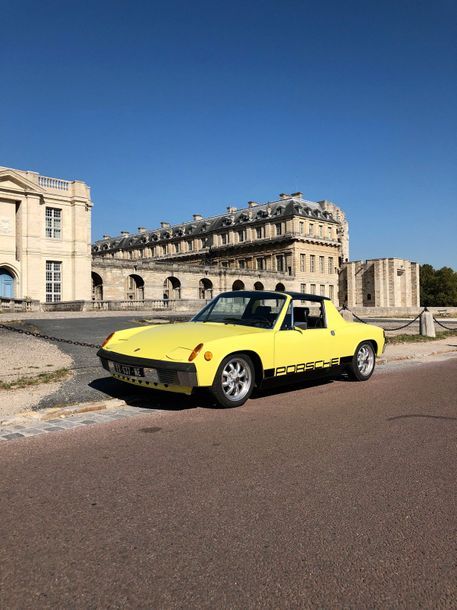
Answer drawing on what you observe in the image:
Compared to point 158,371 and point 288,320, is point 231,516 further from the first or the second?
point 288,320

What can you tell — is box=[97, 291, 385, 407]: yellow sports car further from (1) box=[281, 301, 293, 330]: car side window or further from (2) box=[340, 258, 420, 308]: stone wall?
(2) box=[340, 258, 420, 308]: stone wall

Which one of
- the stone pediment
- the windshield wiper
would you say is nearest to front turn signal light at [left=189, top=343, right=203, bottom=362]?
the windshield wiper

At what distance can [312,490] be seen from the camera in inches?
138

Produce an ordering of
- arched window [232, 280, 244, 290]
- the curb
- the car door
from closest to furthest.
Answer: the curb → the car door → arched window [232, 280, 244, 290]

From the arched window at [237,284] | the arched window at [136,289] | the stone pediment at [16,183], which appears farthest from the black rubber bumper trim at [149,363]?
the arched window at [237,284]

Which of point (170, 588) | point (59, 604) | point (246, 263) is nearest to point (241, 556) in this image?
point (170, 588)

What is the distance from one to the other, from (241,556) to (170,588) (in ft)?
1.46

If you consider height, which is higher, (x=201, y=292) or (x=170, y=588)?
(x=201, y=292)

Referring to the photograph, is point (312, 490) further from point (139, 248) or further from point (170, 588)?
point (139, 248)

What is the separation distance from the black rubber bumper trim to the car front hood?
58 millimetres

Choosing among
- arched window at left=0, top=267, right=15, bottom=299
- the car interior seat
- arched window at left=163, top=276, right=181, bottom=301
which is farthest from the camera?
arched window at left=163, top=276, right=181, bottom=301

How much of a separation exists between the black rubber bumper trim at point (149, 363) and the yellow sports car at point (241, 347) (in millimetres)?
12

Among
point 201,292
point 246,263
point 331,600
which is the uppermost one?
point 246,263

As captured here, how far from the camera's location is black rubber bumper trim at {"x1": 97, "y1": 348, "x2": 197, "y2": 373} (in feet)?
18.6
